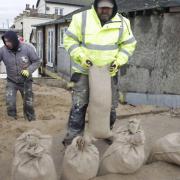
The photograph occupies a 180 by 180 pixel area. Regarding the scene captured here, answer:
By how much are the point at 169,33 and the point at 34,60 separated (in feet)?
13.2

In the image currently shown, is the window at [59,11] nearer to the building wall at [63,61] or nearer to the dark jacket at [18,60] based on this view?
the building wall at [63,61]

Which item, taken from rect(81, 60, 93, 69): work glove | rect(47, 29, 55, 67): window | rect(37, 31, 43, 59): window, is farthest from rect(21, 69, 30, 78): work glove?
rect(37, 31, 43, 59): window

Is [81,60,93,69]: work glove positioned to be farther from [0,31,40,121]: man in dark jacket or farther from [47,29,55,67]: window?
[47,29,55,67]: window

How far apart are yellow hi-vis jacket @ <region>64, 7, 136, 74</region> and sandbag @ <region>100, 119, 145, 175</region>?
3.00 feet

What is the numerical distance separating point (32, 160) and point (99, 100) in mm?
1128

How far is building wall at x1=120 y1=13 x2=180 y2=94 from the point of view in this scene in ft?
27.3

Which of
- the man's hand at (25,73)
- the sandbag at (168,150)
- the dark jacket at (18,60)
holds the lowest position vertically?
the sandbag at (168,150)

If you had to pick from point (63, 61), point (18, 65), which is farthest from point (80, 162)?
point (63, 61)

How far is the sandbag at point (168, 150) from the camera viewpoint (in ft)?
11.3

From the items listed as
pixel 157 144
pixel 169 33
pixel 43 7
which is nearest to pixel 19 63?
pixel 157 144

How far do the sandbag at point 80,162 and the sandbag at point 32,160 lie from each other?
0.17 m

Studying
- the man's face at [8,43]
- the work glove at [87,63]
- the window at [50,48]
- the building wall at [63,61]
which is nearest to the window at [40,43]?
the window at [50,48]

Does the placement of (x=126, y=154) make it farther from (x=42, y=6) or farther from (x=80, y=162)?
(x=42, y=6)

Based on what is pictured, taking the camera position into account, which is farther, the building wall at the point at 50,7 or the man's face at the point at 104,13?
the building wall at the point at 50,7
